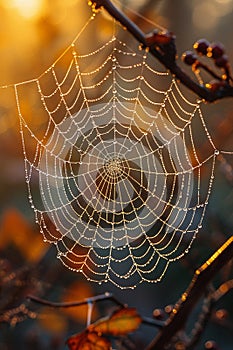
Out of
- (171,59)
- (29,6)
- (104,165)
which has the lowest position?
(171,59)

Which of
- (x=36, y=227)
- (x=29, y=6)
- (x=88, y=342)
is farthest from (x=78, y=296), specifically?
(x=88, y=342)

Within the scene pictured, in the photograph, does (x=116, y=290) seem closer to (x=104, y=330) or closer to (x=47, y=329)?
(x=47, y=329)

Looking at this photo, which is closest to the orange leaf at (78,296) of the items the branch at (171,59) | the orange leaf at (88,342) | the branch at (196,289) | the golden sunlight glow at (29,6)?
the golden sunlight glow at (29,6)

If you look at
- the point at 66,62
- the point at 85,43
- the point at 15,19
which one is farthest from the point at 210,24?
the point at 66,62

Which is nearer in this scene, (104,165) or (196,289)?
(196,289)

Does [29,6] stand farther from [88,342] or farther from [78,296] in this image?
[88,342]

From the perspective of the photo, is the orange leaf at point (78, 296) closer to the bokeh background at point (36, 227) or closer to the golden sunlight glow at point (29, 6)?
the bokeh background at point (36, 227)
